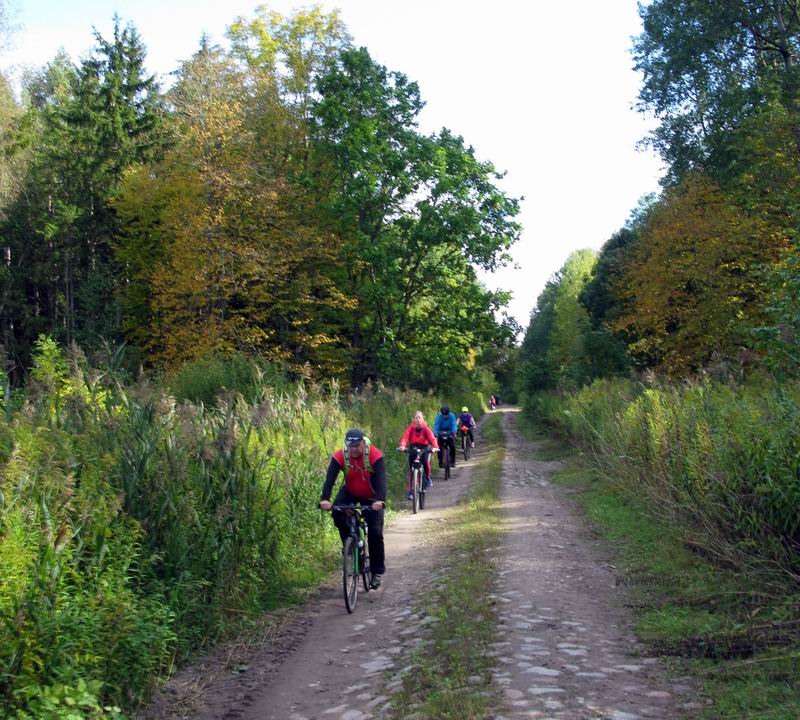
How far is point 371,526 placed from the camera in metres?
9.62

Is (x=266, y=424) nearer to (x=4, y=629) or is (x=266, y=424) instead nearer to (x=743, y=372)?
(x=4, y=629)

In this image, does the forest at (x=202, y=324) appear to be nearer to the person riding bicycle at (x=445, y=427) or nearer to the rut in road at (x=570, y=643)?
the person riding bicycle at (x=445, y=427)

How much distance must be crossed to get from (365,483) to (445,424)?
13.4 m

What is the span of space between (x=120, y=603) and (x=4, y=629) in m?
1.05

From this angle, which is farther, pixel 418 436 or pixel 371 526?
pixel 418 436

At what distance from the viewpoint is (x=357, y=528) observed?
9.66 m

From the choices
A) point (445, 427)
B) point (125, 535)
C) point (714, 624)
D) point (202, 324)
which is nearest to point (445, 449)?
point (445, 427)

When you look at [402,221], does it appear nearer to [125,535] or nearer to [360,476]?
[360,476]

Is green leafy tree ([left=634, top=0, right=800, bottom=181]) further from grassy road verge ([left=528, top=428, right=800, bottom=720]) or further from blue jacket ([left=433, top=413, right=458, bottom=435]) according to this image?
grassy road verge ([left=528, top=428, right=800, bottom=720])

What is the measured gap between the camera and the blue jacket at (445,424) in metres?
22.8

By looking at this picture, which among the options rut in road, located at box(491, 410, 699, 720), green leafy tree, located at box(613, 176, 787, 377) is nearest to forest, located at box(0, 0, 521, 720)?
rut in road, located at box(491, 410, 699, 720)

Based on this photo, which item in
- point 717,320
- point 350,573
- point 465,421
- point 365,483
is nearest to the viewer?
point 350,573

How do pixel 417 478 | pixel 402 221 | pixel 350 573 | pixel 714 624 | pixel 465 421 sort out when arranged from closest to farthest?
1. pixel 714 624
2. pixel 350 573
3. pixel 417 478
4. pixel 465 421
5. pixel 402 221

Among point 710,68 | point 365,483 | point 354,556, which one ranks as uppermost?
point 710,68
